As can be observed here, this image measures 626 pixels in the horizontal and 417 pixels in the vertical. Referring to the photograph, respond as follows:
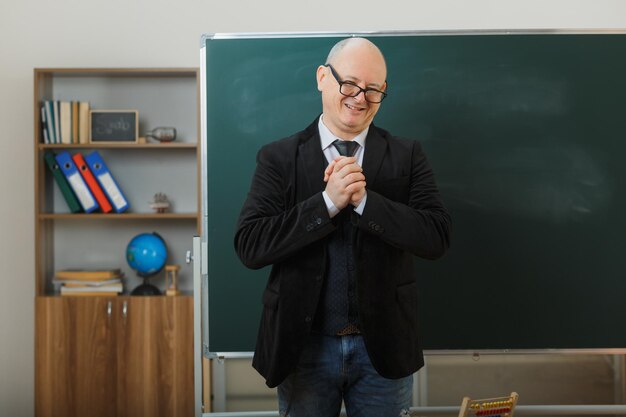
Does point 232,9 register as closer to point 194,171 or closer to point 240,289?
point 194,171

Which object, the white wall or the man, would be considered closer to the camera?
the man

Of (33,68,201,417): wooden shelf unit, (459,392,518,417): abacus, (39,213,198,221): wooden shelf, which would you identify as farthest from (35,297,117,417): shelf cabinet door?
(459,392,518,417): abacus

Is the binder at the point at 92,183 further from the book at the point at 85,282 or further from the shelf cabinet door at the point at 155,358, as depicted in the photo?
the shelf cabinet door at the point at 155,358

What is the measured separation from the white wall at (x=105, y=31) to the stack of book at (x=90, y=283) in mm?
303

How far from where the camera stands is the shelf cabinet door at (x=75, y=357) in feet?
11.7

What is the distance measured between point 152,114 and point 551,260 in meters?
2.26

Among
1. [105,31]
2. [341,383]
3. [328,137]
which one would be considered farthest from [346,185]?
[105,31]

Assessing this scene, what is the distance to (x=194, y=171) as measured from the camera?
3.89 m

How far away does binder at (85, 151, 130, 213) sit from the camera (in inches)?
145

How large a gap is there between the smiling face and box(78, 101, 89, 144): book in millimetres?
2331

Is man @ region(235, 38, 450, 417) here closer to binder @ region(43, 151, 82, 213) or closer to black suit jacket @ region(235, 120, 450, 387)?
black suit jacket @ region(235, 120, 450, 387)

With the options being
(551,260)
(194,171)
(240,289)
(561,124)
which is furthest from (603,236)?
(194,171)

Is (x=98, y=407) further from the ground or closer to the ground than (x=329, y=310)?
closer to the ground

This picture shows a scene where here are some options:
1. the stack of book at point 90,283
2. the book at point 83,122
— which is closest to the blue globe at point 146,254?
the stack of book at point 90,283
